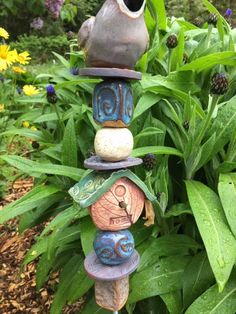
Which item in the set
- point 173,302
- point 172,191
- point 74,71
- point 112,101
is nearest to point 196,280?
point 173,302

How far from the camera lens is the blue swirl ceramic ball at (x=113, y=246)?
4.10ft

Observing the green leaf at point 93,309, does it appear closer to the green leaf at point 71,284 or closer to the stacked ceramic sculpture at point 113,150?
the green leaf at point 71,284

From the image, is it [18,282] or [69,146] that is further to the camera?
[18,282]

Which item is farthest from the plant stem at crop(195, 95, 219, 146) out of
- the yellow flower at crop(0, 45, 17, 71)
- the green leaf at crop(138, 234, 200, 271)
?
the yellow flower at crop(0, 45, 17, 71)

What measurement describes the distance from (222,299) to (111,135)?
0.86 m

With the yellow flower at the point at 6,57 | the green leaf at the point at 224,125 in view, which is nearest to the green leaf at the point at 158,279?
the green leaf at the point at 224,125

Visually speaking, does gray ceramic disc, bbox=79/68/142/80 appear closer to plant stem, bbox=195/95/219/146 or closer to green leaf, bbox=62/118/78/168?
plant stem, bbox=195/95/219/146

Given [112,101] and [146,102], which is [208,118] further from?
[112,101]

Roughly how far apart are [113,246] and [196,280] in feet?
2.09

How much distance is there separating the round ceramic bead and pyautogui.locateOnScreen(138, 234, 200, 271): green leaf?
68cm

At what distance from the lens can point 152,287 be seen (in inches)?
66.9

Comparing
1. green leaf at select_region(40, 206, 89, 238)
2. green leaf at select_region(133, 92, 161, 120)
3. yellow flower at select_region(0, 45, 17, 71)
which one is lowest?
green leaf at select_region(40, 206, 89, 238)

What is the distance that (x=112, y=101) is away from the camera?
119 centimetres

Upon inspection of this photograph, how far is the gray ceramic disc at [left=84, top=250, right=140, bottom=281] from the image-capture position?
48.9 inches
